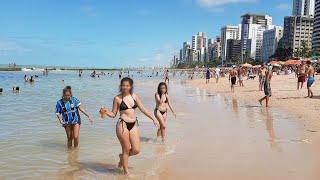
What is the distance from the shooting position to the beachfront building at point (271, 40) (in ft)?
579

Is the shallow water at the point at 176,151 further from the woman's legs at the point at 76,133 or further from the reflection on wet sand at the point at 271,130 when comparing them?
the woman's legs at the point at 76,133

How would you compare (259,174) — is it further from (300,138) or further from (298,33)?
(298,33)

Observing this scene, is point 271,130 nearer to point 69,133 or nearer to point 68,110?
point 69,133

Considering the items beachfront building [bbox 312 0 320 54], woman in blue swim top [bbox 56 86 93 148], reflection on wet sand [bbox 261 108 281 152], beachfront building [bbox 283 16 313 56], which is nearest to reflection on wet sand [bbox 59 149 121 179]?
woman in blue swim top [bbox 56 86 93 148]

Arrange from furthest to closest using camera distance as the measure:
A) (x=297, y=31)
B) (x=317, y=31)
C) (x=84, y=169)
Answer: (x=297, y=31) < (x=317, y=31) < (x=84, y=169)

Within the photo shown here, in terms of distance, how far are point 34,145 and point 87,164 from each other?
2226mm

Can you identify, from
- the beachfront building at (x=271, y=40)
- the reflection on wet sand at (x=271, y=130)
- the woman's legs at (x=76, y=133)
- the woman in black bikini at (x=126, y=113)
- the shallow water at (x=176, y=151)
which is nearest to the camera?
the woman in black bikini at (x=126, y=113)

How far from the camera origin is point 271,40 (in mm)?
181000

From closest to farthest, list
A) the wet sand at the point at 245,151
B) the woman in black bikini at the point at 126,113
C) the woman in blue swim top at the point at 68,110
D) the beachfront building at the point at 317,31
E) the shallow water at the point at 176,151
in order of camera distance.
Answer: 1. the woman in black bikini at the point at 126,113
2. the wet sand at the point at 245,151
3. the shallow water at the point at 176,151
4. the woman in blue swim top at the point at 68,110
5. the beachfront building at the point at 317,31

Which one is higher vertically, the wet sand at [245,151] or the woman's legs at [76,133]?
the woman's legs at [76,133]

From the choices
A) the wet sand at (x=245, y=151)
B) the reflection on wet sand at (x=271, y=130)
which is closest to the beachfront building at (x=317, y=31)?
the reflection on wet sand at (x=271, y=130)

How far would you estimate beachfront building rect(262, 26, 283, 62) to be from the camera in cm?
17638

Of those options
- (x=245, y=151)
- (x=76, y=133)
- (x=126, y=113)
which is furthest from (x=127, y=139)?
(x=245, y=151)

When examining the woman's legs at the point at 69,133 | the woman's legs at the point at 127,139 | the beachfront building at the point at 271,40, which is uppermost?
the beachfront building at the point at 271,40
